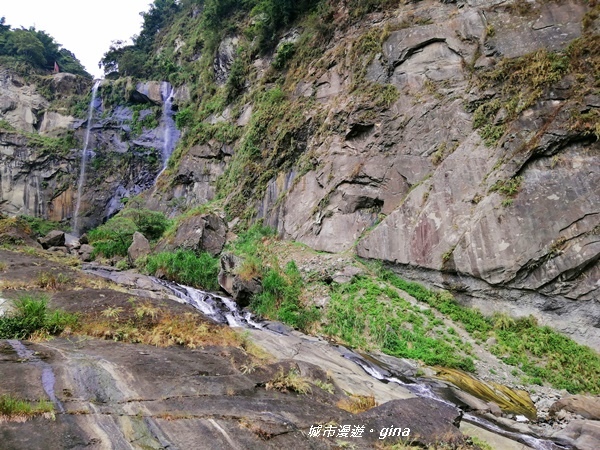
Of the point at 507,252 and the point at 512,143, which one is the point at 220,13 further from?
the point at 507,252

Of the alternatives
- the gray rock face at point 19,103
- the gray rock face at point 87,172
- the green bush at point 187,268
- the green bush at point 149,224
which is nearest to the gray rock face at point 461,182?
the green bush at point 187,268

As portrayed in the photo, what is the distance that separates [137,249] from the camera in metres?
20.6

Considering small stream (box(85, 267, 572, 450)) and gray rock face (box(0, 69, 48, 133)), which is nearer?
small stream (box(85, 267, 572, 450))

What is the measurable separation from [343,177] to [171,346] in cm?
1167

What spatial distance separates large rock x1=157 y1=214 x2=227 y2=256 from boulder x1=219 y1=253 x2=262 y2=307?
10.8 ft

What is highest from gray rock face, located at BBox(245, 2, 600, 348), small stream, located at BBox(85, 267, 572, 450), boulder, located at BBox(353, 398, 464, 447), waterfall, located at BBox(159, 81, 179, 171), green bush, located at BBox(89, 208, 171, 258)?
waterfall, located at BBox(159, 81, 179, 171)

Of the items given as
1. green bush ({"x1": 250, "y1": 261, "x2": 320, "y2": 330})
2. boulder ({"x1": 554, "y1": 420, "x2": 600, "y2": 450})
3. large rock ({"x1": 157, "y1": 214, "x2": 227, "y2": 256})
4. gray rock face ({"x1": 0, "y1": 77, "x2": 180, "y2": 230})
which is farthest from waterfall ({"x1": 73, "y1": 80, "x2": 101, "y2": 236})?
boulder ({"x1": 554, "y1": 420, "x2": 600, "y2": 450})

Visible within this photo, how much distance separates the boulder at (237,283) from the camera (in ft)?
47.0

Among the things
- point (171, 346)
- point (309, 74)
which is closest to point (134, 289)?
point (171, 346)

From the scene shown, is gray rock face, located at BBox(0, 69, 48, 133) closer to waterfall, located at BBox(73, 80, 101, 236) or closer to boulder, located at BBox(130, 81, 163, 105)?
waterfall, located at BBox(73, 80, 101, 236)

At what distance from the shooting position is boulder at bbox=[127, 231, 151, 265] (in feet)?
66.6

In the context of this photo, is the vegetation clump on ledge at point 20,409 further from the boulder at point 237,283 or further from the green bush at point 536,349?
the green bush at point 536,349

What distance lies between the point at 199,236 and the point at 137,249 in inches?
169

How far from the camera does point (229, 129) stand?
28219 millimetres
